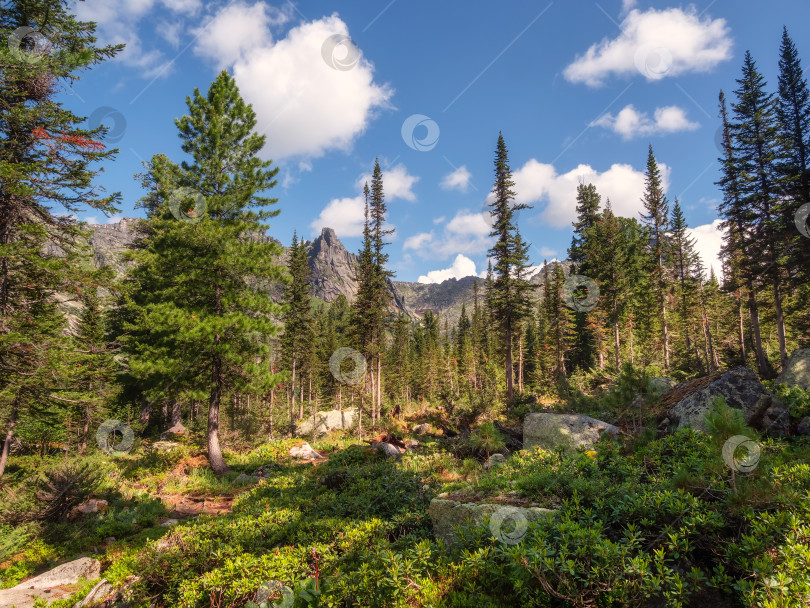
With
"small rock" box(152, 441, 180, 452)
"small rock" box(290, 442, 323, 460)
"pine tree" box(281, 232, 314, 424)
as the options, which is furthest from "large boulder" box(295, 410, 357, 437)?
"small rock" box(290, 442, 323, 460)

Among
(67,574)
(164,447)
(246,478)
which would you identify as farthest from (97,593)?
(164,447)

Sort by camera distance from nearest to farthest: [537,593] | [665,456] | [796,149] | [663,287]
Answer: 1. [537,593]
2. [665,456]
3. [796,149]
4. [663,287]

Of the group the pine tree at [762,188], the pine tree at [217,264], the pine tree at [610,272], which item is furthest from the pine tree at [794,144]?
the pine tree at [217,264]

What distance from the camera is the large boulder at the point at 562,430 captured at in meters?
11.3

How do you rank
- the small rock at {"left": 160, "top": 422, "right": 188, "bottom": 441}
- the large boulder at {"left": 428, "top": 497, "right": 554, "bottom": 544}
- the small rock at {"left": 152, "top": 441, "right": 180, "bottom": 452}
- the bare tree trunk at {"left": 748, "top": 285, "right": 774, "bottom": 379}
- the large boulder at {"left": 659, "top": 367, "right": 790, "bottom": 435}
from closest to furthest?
1. the large boulder at {"left": 428, "top": 497, "right": 554, "bottom": 544}
2. the large boulder at {"left": 659, "top": 367, "right": 790, "bottom": 435}
3. the small rock at {"left": 152, "top": 441, "right": 180, "bottom": 452}
4. the bare tree trunk at {"left": 748, "top": 285, "right": 774, "bottom": 379}
5. the small rock at {"left": 160, "top": 422, "right": 188, "bottom": 441}

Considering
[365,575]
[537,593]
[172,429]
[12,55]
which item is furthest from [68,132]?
[172,429]

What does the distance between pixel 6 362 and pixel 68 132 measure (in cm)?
735

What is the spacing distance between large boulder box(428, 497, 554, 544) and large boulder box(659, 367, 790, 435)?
6.15 meters

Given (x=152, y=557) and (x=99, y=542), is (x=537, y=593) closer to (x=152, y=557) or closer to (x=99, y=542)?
(x=152, y=557)

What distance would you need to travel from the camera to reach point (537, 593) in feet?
12.3

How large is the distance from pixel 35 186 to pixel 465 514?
15.2 metres

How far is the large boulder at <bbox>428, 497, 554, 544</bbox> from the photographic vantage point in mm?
5086

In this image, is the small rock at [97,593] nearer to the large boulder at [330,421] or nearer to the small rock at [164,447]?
the small rock at [164,447]

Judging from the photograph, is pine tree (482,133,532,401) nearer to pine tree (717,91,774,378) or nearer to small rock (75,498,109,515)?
pine tree (717,91,774,378)
